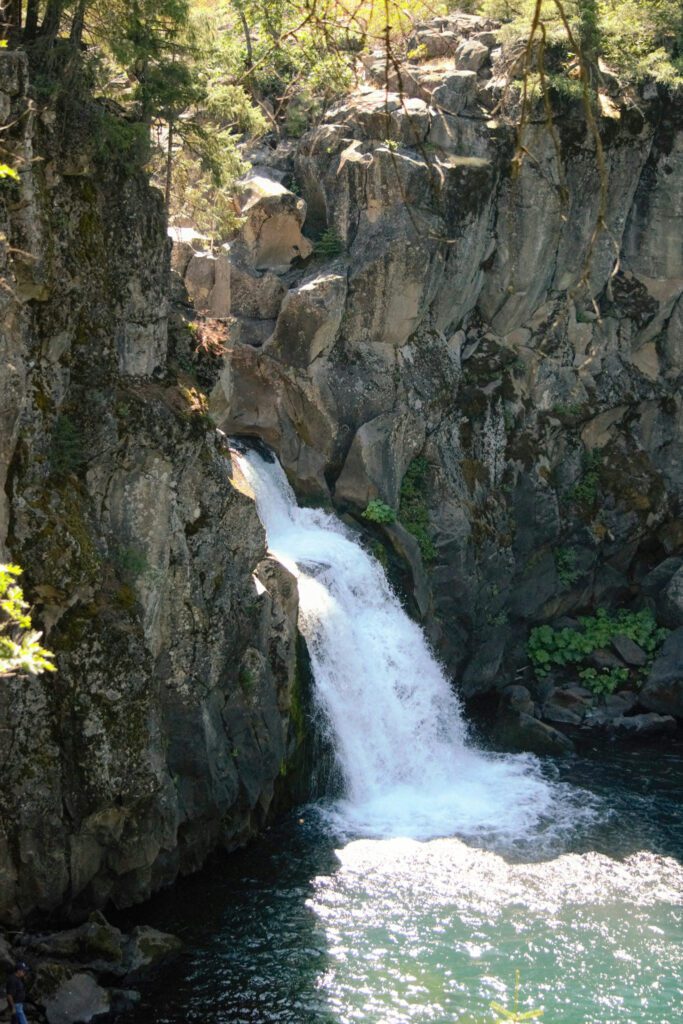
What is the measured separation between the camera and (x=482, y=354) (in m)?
23.7

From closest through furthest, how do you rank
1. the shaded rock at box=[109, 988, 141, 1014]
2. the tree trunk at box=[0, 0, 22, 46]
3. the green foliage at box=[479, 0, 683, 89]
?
the shaded rock at box=[109, 988, 141, 1014] < the tree trunk at box=[0, 0, 22, 46] < the green foliage at box=[479, 0, 683, 89]

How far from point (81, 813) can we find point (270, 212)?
12.2 meters

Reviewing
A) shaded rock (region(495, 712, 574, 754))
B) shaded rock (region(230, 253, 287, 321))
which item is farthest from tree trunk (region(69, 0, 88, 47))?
shaded rock (region(495, 712, 574, 754))

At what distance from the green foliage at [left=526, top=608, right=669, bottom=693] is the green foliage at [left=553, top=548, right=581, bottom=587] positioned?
1.09 metres

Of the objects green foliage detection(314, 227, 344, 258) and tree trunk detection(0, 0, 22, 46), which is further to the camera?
green foliage detection(314, 227, 344, 258)

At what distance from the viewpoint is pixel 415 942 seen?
13.3 meters

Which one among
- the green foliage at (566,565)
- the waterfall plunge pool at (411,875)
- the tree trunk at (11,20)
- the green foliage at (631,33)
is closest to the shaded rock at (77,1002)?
the waterfall plunge pool at (411,875)

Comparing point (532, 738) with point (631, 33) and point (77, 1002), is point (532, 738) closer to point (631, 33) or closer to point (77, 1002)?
point (77, 1002)

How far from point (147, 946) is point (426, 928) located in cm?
334

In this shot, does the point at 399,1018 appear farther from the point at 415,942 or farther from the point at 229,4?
the point at 229,4

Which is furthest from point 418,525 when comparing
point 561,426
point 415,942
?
point 415,942

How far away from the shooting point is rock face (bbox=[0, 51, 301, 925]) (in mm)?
12930

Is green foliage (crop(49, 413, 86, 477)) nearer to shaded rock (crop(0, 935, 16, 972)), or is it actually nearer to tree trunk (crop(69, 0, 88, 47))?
tree trunk (crop(69, 0, 88, 47))

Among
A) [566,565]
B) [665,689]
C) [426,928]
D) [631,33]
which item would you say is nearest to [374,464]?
[566,565]
